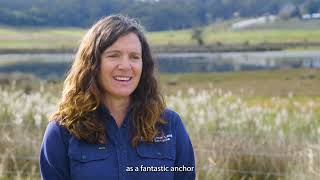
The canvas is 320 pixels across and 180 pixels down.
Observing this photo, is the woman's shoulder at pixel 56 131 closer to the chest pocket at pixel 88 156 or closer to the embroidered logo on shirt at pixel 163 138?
the chest pocket at pixel 88 156

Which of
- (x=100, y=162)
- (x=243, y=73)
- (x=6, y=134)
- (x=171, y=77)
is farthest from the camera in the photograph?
(x=243, y=73)

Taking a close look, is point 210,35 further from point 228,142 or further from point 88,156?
point 88,156

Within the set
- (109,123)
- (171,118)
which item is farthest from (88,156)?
(171,118)

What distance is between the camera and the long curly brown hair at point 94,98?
2.43 meters

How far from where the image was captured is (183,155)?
8.39 feet

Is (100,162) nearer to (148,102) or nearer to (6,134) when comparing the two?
(148,102)

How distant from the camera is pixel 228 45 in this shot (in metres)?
65.6

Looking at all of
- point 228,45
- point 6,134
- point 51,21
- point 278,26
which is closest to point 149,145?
point 6,134

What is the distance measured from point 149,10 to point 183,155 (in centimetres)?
2699

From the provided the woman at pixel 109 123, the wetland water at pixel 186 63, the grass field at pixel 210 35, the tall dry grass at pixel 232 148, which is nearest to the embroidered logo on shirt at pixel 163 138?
the woman at pixel 109 123

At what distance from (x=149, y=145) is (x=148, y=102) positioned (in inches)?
6.8

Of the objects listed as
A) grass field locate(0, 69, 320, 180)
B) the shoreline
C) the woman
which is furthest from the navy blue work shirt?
the shoreline

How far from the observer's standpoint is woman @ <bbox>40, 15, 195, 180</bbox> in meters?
2.42

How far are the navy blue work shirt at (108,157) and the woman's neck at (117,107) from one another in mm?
23
